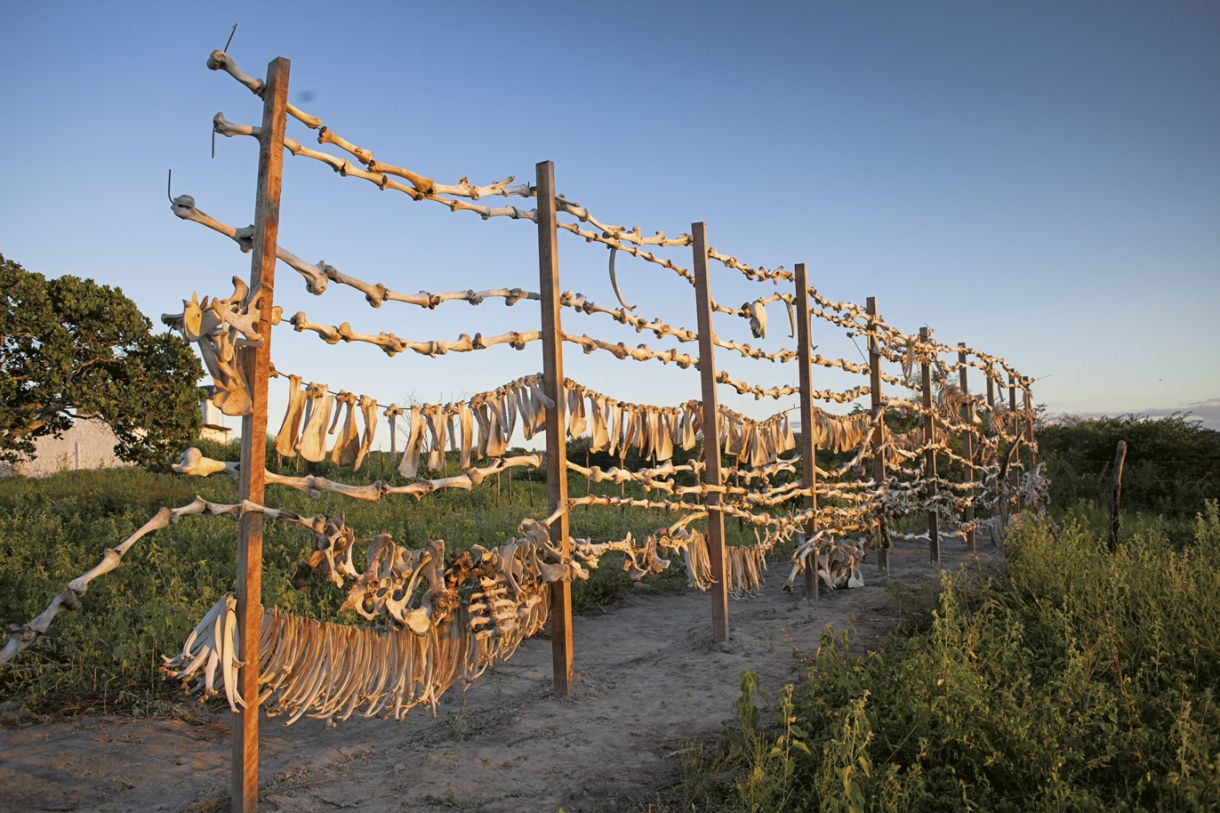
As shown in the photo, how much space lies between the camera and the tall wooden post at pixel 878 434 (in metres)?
8.70

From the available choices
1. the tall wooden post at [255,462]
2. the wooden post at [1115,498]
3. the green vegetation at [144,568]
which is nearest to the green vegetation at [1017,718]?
the tall wooden post at [255,462]

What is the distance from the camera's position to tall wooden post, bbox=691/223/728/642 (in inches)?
237

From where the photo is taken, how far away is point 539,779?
3.61 m

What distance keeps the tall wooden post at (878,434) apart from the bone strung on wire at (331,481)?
211 inches

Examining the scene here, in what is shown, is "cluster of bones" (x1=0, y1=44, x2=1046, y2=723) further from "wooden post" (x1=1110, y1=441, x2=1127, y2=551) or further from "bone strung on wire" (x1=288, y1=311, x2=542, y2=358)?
"wooden post" (x1=1110, y1=441, x2=1127, y2=551)

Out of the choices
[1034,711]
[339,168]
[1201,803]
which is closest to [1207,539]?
[1034,711]

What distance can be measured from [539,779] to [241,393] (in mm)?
2132

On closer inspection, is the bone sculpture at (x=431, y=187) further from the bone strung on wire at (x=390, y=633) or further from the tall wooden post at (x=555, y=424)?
the bone strung on wire at (x=390, y=633)

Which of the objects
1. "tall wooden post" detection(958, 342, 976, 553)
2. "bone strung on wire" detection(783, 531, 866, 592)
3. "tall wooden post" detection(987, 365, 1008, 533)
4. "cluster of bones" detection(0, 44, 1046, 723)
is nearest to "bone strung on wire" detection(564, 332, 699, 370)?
"cluster of bones" detection(0, 44, 1046, 723)

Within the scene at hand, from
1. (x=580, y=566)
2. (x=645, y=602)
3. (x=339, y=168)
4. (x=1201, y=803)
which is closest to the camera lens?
(x=1201, y=803)

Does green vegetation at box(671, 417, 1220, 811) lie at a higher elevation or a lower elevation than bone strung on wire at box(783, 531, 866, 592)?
lower

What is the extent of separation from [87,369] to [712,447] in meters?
13.2

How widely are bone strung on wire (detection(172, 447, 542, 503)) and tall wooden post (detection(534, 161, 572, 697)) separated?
0.69 feet

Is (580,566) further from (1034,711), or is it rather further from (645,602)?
(645,602)
